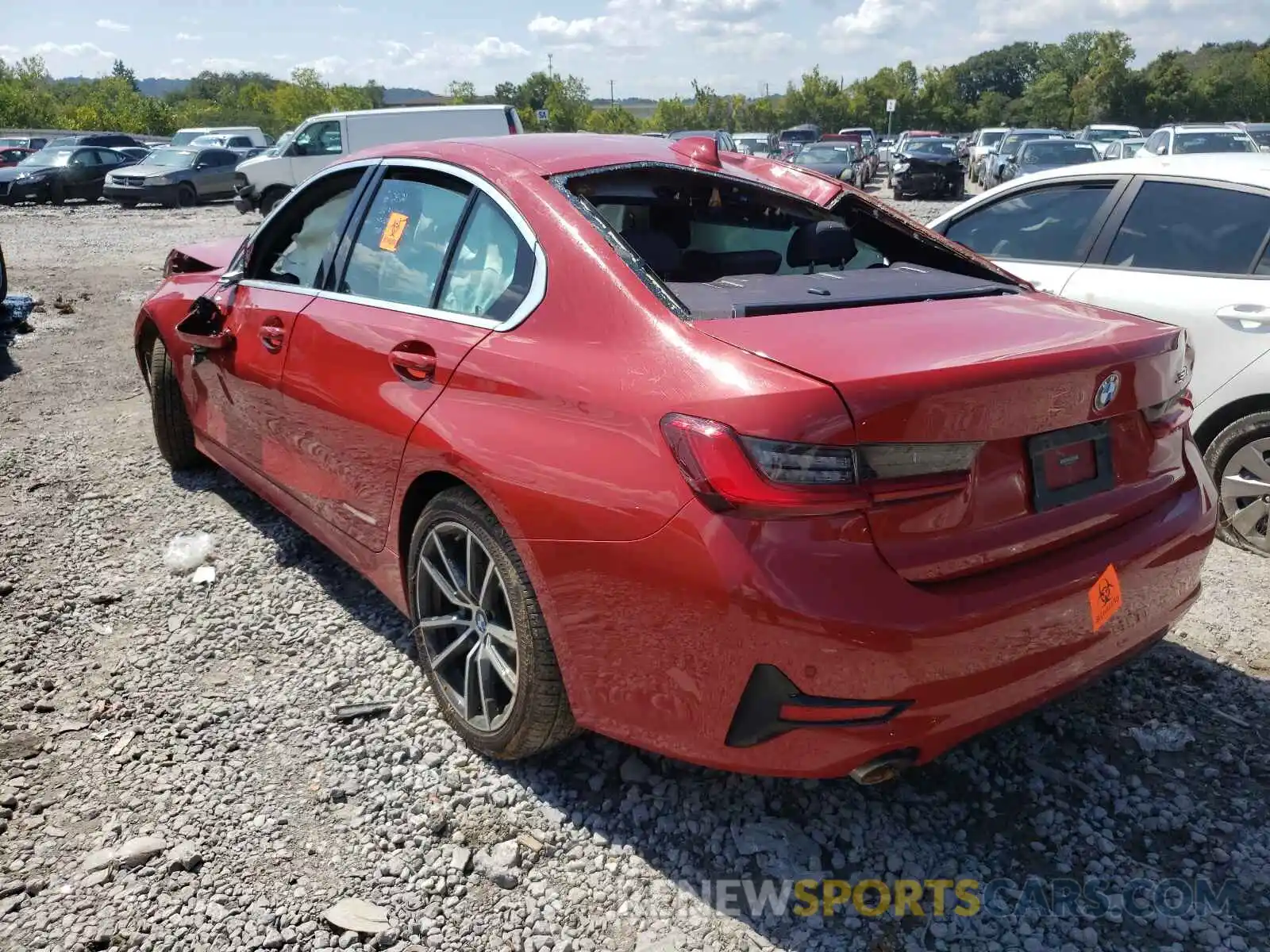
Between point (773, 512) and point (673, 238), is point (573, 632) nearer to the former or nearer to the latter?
point (773, 512)

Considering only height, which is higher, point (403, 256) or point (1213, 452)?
point (403, 256)

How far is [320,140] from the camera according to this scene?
20.0m

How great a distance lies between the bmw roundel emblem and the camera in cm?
234

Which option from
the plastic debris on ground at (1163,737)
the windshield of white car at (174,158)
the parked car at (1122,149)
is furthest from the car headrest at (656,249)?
the windshield of white car at (174,158)

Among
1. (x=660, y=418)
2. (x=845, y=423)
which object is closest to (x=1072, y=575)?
(x=845, y=423)

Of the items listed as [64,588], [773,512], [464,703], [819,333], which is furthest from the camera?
[64,588]

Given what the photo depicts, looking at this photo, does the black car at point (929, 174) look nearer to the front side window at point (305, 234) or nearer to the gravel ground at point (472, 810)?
the gravel ground at point (472, 810)

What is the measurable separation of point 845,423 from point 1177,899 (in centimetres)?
145

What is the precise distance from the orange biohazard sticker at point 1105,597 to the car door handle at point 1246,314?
235 centimetres

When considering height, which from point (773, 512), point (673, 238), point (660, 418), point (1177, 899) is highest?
point (673, 238)

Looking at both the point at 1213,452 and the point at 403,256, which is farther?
the point at 1213,452

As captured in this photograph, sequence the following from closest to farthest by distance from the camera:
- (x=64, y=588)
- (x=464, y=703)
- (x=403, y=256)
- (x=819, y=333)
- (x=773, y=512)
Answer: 1. (x=773, y=512)
2. (x=819, y=333)
3. (x=464, y=703)
4. (x=403, y=256)
5. (x=64, y=588)

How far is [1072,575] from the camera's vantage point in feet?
7.36

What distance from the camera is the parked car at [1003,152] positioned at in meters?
23.5
